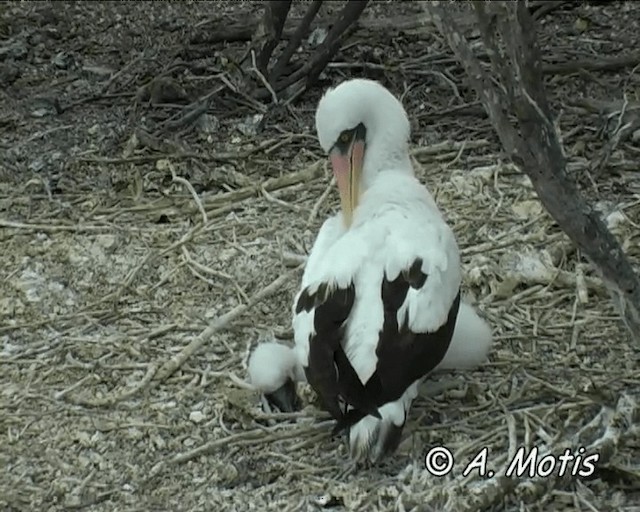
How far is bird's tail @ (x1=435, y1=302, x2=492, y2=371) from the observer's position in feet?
12.4

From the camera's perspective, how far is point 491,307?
424cm

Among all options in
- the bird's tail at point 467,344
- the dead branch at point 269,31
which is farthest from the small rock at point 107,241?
the bird's tail at point 467,344

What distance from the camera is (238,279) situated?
Result: 454 cm

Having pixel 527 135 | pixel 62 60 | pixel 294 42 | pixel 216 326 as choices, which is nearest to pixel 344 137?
pixel 216 326

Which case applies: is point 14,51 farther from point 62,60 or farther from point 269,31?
point 269,31

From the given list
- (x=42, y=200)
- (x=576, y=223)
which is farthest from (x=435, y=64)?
(x=576, y=223)

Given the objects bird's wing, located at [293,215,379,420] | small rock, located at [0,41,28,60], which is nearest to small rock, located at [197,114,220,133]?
small rock, located at [0,41,28,60]

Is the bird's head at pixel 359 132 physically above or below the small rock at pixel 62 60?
above

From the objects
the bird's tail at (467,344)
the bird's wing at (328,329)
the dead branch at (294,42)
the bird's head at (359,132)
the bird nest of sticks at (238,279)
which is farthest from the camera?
the dead branch at (294,42)

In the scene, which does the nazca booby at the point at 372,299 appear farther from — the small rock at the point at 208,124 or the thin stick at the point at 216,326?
the small rock at the point at 208,124

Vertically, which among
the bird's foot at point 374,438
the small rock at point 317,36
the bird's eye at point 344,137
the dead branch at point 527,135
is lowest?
the small rock at point 317,36

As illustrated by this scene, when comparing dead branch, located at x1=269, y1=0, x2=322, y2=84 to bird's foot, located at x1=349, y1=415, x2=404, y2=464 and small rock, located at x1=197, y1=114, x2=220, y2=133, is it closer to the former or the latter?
small rock, located at x1=197, y1=114, x2=220, y2=133

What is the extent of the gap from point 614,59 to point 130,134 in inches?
82.9

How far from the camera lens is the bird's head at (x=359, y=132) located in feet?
13.1
